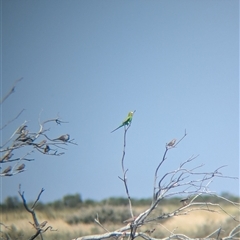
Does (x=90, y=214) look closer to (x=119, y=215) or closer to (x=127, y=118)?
(x=119, y=215)

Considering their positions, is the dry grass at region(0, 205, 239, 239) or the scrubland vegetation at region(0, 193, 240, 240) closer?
the dry grass at region(0, 205, 239, 239)

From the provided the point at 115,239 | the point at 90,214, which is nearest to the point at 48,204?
the point at 90,214

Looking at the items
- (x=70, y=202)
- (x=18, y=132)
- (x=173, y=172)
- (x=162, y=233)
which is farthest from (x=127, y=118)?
(x=70, y=202)

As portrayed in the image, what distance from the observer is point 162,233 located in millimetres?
18672

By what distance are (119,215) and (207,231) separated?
12.9ft

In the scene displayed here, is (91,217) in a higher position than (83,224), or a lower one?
higher

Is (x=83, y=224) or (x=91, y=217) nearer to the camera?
(x=83, y=224)

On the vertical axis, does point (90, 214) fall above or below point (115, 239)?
above

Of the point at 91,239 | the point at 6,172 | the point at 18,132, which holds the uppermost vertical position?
the point at 18,132

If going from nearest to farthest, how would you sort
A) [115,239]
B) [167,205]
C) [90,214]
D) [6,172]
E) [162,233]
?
1. [6,172]
2. [115,239]
3. [162,233]
4. [90,214]
5. [167,205]

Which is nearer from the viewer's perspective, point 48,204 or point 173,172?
point 173,172

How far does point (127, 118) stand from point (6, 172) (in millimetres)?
1624

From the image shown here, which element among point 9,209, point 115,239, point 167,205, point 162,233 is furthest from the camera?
point 167,205

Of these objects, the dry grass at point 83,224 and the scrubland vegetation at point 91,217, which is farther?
the scrubland vegetation at point 91,217
